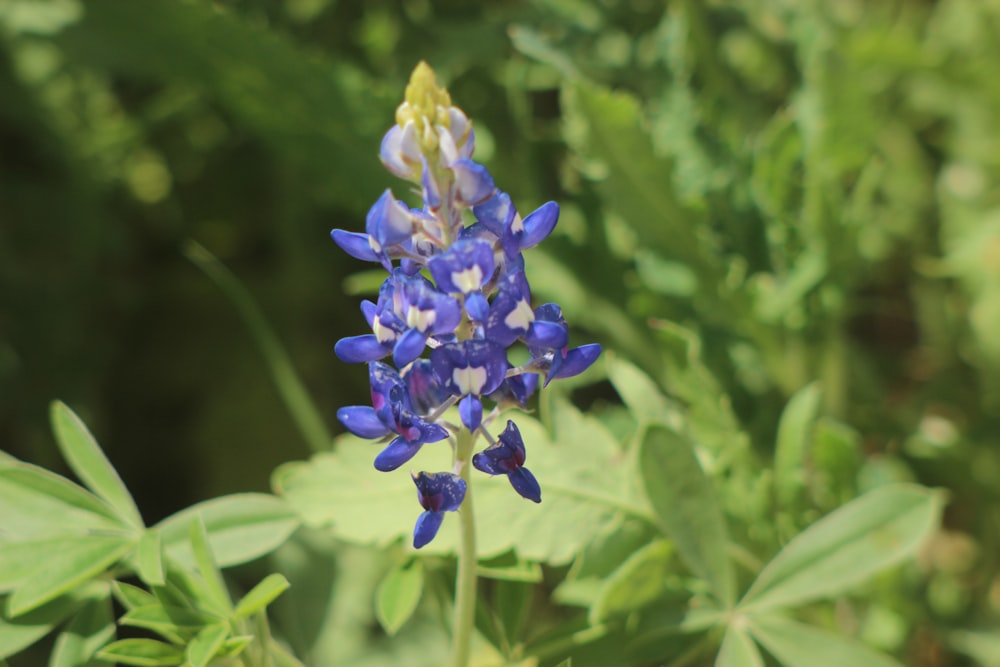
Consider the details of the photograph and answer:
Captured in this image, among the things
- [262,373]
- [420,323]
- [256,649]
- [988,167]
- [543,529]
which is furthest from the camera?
[262,373]

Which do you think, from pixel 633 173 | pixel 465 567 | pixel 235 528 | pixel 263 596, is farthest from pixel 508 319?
pixel 633 173

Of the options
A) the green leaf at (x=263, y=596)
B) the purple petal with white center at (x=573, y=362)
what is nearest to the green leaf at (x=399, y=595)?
the green leaf at (x=263, y=596)

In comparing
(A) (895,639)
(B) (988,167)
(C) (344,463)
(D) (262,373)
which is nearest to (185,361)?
(D) (262,373)

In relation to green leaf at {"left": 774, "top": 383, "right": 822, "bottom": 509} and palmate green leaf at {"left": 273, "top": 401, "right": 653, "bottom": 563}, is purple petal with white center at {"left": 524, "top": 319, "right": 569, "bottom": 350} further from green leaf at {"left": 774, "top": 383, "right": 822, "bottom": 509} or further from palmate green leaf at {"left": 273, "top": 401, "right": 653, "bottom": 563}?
green leaf at {"left": 774, "top": 383, "right": 822, "bottom": 509}

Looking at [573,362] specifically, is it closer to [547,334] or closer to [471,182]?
[547,334]

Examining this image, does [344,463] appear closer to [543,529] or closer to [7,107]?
[543,529]
